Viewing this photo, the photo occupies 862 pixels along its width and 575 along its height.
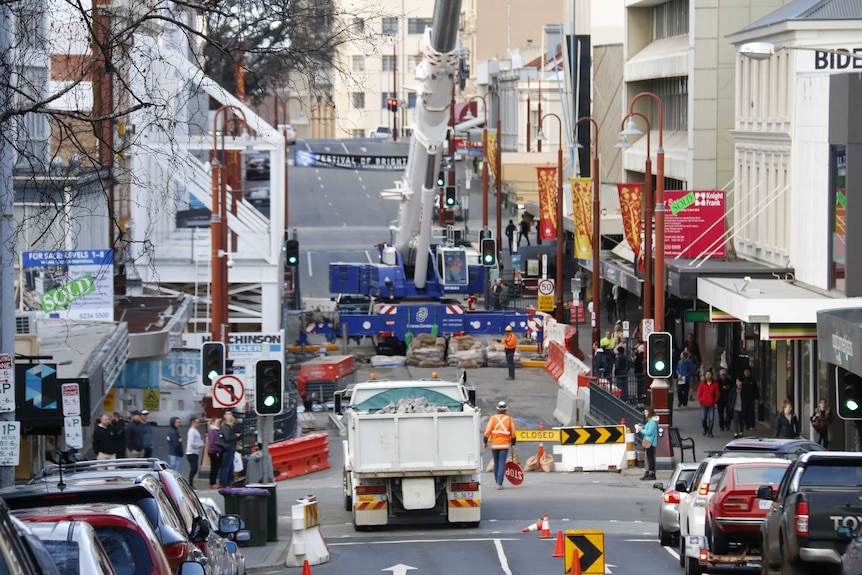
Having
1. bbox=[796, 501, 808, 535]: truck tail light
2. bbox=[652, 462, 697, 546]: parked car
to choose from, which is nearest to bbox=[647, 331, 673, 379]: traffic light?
bbox=[652, 462, 697, 546]: parked car

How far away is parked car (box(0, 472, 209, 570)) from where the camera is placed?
11.0 metres

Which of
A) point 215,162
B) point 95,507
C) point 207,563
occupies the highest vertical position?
point 215,162

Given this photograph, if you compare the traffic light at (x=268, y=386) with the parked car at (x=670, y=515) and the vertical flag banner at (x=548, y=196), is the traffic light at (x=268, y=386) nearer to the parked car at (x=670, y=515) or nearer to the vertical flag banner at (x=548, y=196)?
the parked car at (x=670, y=515)

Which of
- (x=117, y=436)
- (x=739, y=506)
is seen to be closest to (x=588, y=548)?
(x=739, y=506)

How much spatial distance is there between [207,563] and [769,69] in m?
26.8

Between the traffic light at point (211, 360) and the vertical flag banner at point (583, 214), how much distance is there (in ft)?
76.7

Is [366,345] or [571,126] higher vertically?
[571,126]

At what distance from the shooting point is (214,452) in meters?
27.2

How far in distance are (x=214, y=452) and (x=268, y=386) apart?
5.34m

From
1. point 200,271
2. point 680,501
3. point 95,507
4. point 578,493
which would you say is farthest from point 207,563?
point 200,271

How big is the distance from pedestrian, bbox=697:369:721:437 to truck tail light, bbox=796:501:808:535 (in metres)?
18.9

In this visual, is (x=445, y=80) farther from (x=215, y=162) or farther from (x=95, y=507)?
(x=95, y=507)

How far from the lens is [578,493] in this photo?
27.3m

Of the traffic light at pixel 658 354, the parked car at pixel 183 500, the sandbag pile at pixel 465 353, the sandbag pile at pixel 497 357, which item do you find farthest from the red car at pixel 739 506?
the sandbag pile at pixel 497 357
